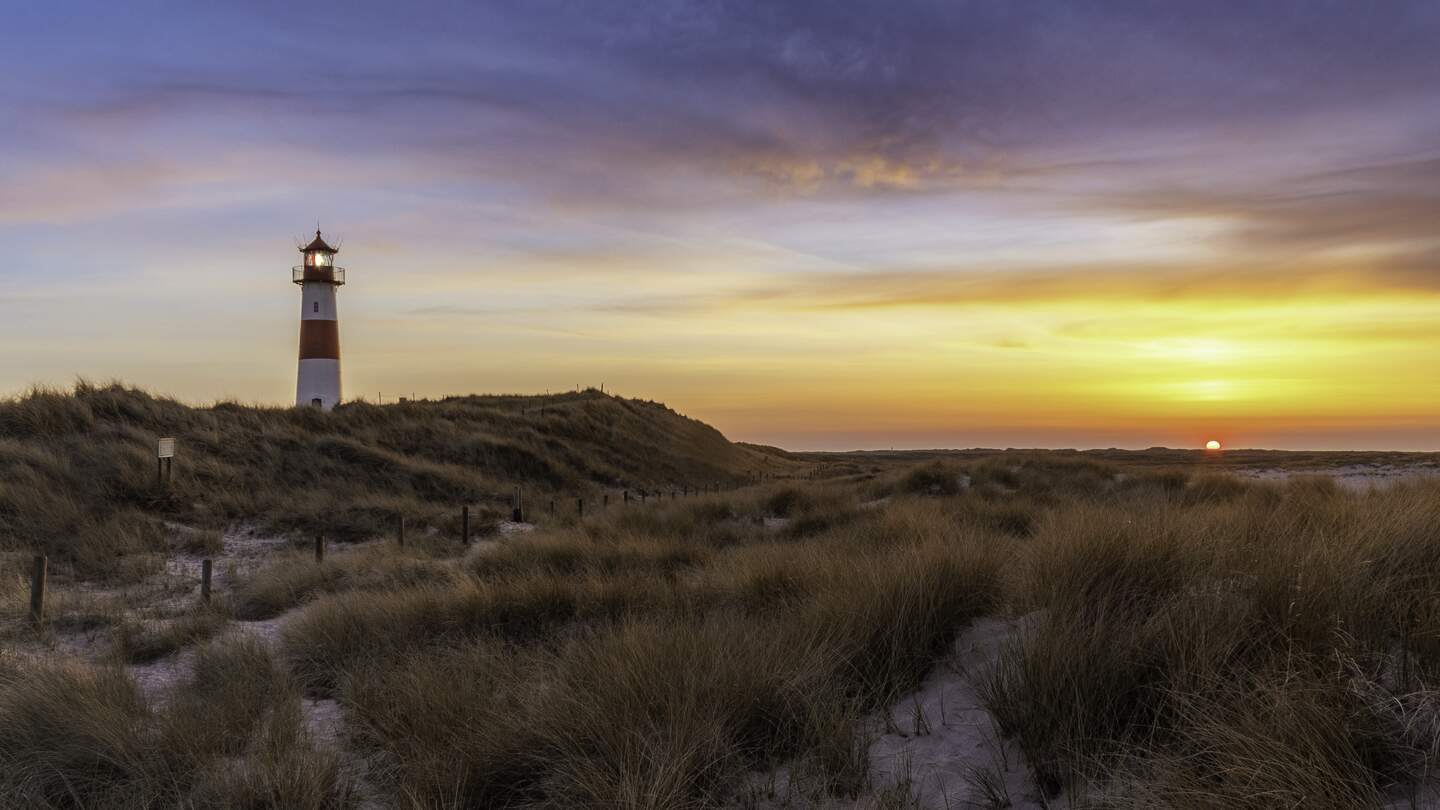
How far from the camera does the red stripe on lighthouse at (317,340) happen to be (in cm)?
3606

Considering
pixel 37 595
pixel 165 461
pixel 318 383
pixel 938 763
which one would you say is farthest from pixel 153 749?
pixel 318 383

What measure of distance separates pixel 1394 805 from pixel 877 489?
17411mm

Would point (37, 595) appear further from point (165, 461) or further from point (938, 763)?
point (938, 763)

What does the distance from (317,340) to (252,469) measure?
60.3ft

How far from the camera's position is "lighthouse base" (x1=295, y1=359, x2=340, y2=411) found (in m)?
35.3

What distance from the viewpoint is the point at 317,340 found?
36.1 m

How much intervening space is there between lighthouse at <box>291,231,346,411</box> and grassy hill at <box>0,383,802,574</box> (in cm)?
673

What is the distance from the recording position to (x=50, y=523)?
13656mm

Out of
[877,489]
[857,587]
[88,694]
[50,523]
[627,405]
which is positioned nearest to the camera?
[88,694]

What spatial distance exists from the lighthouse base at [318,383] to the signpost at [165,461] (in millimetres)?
18360

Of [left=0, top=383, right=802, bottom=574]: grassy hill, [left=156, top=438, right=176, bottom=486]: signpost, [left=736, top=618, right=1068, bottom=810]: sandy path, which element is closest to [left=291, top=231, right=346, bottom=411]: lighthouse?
[left=0, top=383, right=802, bottom=574]: grassy hill

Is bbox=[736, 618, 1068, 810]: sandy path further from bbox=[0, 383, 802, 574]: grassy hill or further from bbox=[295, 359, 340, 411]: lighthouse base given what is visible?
bbox=[295, 359, 340, 411]: lighthouse base

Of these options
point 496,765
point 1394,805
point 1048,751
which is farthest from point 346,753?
point 1394,805

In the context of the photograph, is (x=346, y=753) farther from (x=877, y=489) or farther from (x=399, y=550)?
(x=877, y=489)
